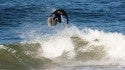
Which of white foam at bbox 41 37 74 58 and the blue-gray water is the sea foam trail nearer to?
white foam at bbox 41 37 74 58

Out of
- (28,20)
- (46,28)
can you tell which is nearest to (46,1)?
(28,20)

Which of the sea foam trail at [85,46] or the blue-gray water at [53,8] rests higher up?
the sea foam trail at [85,46]

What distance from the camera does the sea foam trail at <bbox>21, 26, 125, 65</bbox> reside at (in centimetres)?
2397

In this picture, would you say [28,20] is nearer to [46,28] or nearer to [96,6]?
[46,28]

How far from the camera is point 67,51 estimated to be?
80.1 feet

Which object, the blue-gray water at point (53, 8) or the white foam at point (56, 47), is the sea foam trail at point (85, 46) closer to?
the white foam at point (56, 47)

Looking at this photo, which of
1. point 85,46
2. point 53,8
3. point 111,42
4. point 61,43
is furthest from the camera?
point 53,8

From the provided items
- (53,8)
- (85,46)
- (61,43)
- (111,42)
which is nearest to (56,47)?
(61,43)

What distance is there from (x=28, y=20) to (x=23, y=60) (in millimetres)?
13221

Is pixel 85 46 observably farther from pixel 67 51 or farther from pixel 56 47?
pixel 56 47

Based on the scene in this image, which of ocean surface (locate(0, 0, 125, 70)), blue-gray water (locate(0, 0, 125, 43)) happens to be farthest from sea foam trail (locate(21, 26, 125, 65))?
A: blue-gray water (locate(0, 0, 125, 43))

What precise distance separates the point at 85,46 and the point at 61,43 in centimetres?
123

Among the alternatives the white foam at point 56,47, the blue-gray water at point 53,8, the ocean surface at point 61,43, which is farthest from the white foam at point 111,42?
the blue-gray water at point 53,8

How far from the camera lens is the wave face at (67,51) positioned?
75.0 feet
